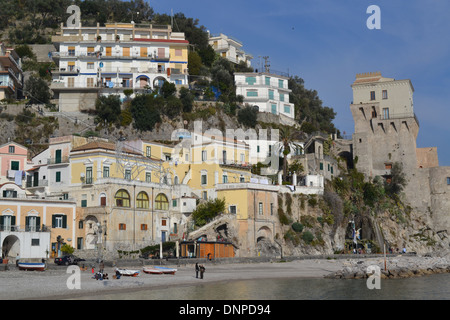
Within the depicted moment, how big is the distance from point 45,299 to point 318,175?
41497 millimetres

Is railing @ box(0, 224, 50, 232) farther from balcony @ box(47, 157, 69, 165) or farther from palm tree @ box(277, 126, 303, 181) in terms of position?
palm tree @ box(277, 126, 303, 181)

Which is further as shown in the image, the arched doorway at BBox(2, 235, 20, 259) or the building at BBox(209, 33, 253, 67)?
the building at BBox(209, 33, 253, 67)

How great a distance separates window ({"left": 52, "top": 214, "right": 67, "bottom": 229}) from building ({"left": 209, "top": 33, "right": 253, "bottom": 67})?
167 ft

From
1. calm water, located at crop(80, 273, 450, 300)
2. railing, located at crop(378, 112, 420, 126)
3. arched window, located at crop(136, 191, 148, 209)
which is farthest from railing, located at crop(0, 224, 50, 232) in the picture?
railing, located at crop(378, 112, 420, 126)

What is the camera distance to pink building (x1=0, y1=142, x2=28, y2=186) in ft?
196

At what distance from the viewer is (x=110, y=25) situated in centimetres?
8744

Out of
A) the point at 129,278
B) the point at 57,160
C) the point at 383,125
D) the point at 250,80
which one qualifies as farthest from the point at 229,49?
the point at 129,278

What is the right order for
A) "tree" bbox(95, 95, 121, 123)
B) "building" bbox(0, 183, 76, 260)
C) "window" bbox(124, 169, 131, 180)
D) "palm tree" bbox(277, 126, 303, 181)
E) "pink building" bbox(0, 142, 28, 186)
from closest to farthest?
"building" bbox(0, 183, 76, 260) < "window" bbox(124, 169, 131, 180) < "pink building" bbox(0, 142, 28, 186) < "palm tree" bbox(277, 126, 303, 181) < "tree" bbox(95, 95, 121, 123)

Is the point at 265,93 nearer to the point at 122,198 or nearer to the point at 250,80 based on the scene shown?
the point at 250,80

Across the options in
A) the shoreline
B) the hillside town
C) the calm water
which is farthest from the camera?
the hillside town

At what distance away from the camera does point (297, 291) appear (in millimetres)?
39188

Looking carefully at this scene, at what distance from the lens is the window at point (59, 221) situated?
53.5 m

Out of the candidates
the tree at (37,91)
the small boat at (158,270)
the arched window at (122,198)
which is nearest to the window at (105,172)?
the arched window at (122,198)

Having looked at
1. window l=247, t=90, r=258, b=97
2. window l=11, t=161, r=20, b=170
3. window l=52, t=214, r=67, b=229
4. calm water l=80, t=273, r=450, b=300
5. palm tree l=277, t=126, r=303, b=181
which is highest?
window l=247, t=90, r=258, b=97
